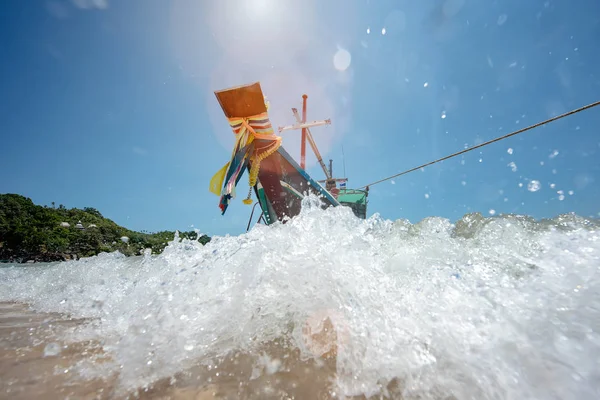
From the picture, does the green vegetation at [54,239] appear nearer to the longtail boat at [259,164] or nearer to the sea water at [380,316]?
the longtail boat at [259,164]

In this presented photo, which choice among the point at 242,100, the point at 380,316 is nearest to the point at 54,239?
the point at 242,100

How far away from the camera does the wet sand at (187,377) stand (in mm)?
969

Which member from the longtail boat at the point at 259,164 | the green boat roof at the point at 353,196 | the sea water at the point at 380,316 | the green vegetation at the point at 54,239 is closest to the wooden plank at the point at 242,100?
the longtail boat at the point at 259,164

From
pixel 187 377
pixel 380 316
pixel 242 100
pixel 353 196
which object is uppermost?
pixel 353 196

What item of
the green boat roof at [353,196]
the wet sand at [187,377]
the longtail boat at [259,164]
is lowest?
the wet sand at [187,377]

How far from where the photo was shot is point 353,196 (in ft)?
43.2

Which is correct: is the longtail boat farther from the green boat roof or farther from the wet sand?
the wet sand

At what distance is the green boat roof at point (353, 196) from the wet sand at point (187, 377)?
11939 millimetres

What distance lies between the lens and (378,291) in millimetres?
1711

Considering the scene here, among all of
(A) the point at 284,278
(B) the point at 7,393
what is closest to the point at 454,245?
(A) the point at 284,278

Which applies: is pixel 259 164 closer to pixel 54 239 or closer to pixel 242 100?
pixel 242 100

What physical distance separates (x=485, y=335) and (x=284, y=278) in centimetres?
120

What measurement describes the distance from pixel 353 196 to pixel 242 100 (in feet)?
26.8

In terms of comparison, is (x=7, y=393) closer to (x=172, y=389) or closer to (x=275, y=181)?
(x=172, y=389)
